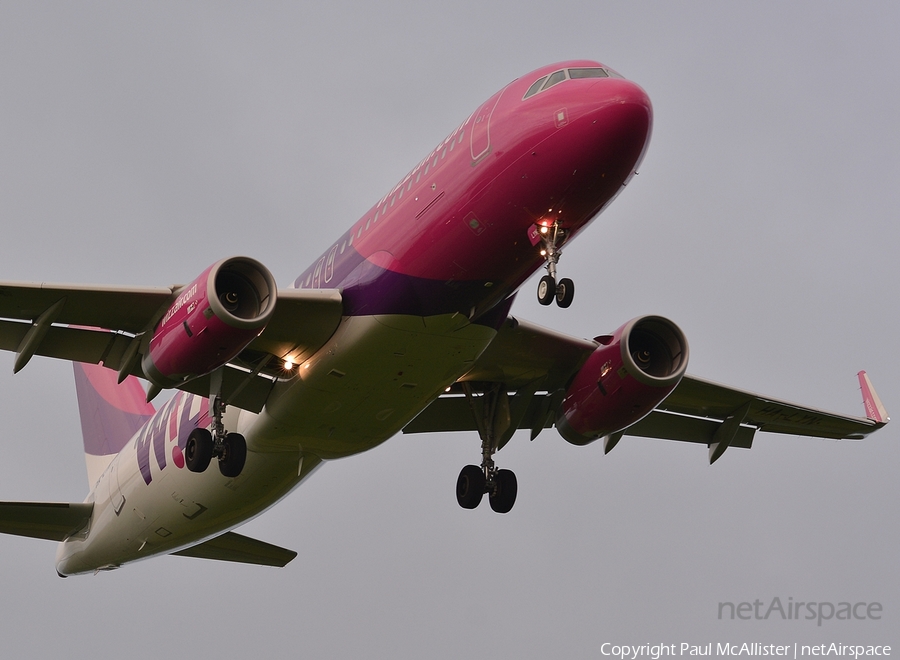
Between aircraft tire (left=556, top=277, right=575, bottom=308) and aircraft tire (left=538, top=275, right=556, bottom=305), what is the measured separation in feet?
0.27

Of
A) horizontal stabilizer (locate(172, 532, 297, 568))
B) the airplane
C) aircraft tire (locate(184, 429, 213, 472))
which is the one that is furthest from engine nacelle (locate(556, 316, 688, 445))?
horizontal stabilizer (locate(172, 532, 297, 568))

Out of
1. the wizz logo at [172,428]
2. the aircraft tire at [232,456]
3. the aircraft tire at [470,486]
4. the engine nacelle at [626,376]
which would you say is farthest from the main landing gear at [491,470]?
the wizz logo at [172,428]

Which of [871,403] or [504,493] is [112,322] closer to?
[504,493]

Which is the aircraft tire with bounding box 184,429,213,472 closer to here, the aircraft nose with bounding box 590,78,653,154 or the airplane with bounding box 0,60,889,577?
the airplane with bounding box 0,60,889,577

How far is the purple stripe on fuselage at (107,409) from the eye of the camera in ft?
103

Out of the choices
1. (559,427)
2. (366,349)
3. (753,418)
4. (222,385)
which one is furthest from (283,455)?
(753,418)

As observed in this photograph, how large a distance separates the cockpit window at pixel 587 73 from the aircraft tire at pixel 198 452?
30.7 feet

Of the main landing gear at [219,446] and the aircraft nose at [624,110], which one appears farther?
the main landing gear at [219,446]

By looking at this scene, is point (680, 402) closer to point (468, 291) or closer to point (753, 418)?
point (753, 418)

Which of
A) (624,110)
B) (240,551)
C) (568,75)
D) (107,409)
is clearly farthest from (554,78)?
(107,409)

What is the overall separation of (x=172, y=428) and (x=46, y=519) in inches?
199

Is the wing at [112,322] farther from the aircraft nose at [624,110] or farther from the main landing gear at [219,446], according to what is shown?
the aircraft nose at [624,110]

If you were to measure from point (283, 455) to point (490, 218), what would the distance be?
7.09m

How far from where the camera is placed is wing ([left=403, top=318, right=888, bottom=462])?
24531 mm
